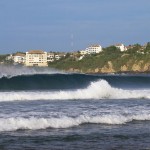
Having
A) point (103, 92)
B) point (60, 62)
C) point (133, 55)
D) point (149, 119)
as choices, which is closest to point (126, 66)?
point (133, 55)

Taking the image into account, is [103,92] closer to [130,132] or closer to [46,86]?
[46,86]

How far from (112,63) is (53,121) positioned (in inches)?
5464

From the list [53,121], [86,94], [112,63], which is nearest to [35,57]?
[112,63]

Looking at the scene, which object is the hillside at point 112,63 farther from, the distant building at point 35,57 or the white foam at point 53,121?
the white foam at point 53,121

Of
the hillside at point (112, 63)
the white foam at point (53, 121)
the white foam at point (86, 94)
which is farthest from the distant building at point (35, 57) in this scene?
the white foam at point (53, 121)

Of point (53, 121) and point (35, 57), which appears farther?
point (35, 57)

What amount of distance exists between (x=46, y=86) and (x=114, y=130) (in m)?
29.4

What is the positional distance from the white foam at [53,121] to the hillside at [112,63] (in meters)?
129

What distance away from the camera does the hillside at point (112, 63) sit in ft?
478

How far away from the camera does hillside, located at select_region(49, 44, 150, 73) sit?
146m

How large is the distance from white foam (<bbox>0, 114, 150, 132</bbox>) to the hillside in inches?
5064

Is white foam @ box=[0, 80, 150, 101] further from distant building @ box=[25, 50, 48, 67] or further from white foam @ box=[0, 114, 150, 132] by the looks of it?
distant building @ box=[25, 50, 48, 67]

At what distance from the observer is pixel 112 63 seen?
152 metres

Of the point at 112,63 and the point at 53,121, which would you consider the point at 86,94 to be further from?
the point at 112,63
